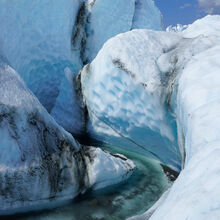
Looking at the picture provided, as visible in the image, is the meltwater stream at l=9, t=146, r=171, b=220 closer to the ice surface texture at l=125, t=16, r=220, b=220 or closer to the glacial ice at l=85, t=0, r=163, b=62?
the ice surface texture at l=125, t=16, r=220, b=220

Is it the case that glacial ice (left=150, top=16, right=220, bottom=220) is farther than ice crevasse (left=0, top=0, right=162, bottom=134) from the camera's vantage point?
No

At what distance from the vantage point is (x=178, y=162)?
4168 mm

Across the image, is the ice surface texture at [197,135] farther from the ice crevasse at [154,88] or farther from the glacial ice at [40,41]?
the glacial ice at [40,41]

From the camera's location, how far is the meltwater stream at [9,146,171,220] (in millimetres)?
2830

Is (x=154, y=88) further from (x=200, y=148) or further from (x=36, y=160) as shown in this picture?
(x=200, y=148)

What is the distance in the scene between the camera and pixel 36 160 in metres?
3.03

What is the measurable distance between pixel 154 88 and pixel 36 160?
7.11 ft

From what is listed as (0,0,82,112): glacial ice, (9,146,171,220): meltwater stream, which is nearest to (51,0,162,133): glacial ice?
(0,0,82,112): glacial ice

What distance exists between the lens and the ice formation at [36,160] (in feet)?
9.32

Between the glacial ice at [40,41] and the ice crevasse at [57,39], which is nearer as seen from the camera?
the glacial ice at [40,41]


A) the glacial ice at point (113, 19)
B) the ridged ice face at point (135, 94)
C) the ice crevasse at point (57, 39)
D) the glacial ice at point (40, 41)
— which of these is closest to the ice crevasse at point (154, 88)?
the ridged ice face at point (135, 94)

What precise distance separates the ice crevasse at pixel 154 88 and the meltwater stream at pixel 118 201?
1.42 feet

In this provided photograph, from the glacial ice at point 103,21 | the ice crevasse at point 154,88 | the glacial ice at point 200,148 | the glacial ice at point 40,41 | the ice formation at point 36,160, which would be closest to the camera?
the glacial ice at point 200,148

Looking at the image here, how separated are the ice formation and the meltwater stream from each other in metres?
0.14
